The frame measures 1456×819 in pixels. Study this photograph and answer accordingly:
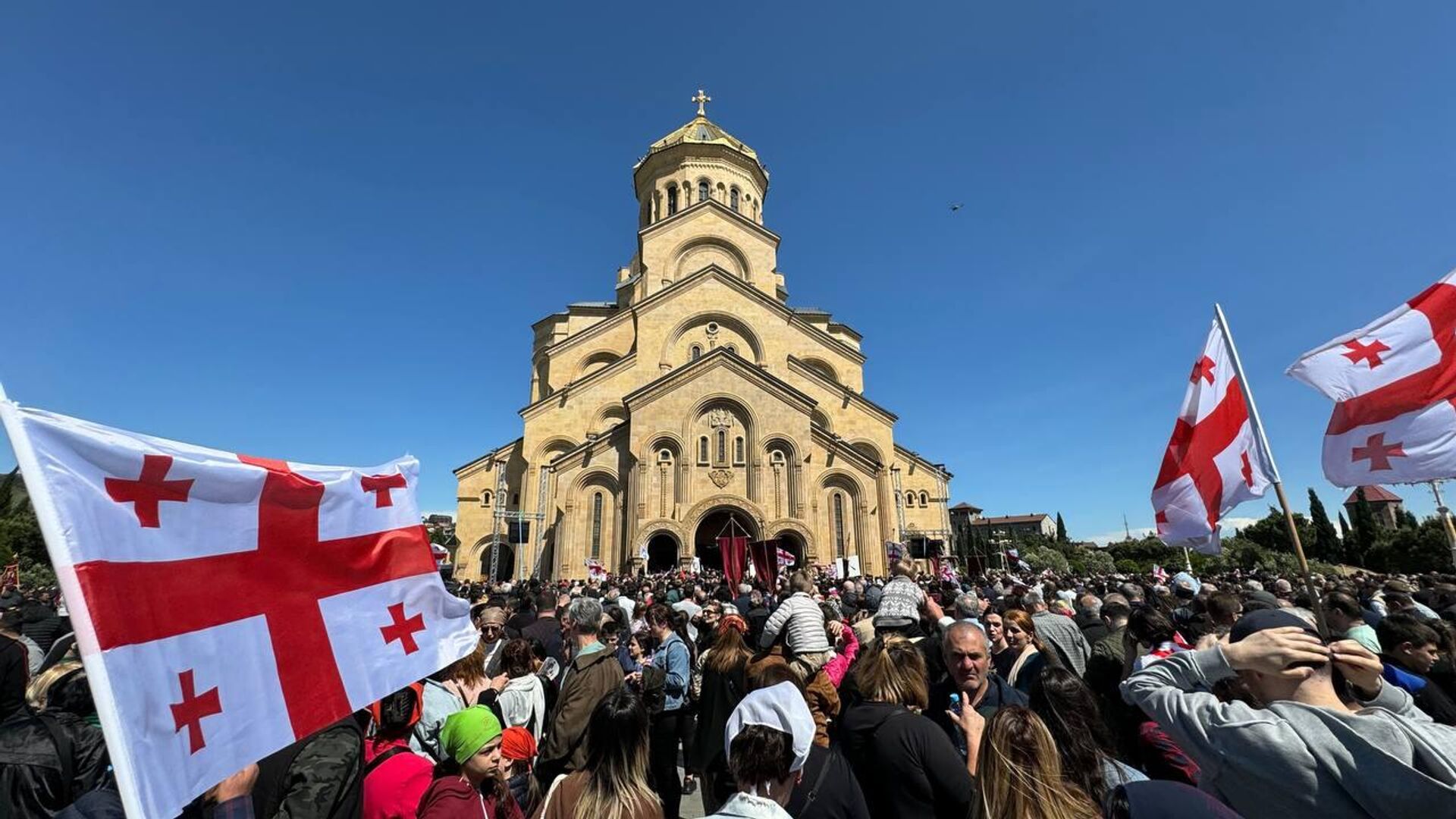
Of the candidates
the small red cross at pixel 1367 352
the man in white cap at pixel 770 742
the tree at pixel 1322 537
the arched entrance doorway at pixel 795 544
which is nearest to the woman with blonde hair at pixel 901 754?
the man in white cap at pixel 770 742

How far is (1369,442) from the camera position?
4.57 m

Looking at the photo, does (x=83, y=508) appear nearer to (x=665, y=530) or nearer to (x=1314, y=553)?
(x=665, y=530)

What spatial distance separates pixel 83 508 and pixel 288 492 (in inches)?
31.8

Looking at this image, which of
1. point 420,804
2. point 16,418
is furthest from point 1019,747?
point 16,418

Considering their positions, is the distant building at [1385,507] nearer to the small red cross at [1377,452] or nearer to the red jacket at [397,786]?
the small red cross at [1377,452]

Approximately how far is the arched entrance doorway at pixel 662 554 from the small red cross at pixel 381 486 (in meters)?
21.5

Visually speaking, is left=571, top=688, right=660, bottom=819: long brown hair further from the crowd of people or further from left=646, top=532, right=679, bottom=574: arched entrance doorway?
left=646, top=532, right=679, bottom=574: arched entrance doorway

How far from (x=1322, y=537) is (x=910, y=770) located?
188 ft

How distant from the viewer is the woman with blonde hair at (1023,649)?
13.4 ft

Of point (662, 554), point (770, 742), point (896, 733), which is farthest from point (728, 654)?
point (662, 554)

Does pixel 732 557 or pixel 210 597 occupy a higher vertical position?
pixel 732 557

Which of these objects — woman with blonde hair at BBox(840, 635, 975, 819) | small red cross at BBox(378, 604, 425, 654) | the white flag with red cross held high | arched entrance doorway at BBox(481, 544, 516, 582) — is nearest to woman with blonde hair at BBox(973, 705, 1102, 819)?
woman with blonde hair at BBox(840, 635, 975, 819)

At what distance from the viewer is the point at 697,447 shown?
25.2 metres

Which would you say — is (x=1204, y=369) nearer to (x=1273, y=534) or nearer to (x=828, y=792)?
(x=828, y=792)
